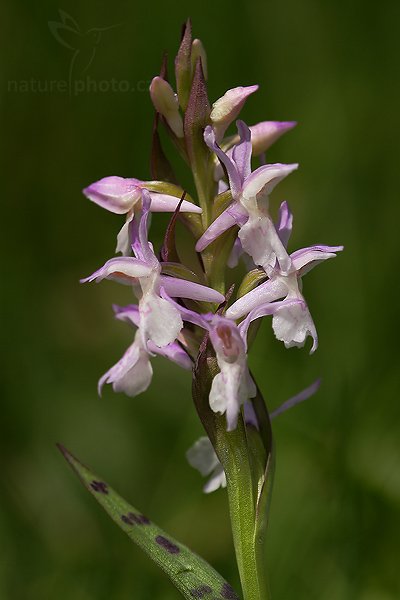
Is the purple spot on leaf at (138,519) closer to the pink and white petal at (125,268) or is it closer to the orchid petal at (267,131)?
the pink and white petal at (125,268)

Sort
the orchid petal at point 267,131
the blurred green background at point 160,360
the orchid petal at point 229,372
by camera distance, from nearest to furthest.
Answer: the orchid petal at point 229,372
the orchid petal at point 267,131
the blurred green background at point 160,360

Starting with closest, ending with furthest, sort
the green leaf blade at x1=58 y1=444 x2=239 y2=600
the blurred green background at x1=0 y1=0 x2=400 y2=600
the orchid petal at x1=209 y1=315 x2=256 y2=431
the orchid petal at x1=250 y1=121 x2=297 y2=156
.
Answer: the orchid petal at x1=209 y1=315 x2=256 y2=431
the green leaf blade at x1=58 y1=444 x2=239 y2=600
the orchid petal at x1=250 y1=121 x2=297 y2=156
the blurred green background at x1=0 y1=0 x2=400 y2=600

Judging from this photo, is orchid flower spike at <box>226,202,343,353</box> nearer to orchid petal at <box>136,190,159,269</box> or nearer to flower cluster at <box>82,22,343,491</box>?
flower cluster at <box>82,22,343,491</box>

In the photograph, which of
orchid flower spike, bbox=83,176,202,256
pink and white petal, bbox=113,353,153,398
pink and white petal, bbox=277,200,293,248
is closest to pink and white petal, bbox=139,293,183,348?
pink and white petal, bbox=113,353,153,398

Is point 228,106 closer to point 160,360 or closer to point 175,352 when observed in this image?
point 175,352

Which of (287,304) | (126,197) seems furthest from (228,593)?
(126,197)

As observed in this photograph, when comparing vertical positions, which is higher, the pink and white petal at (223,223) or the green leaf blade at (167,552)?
Result: the pink and white petal at (223,223)

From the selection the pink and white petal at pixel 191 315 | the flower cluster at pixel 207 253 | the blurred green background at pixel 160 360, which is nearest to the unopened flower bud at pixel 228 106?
the flower cluster at pixel 207 253
